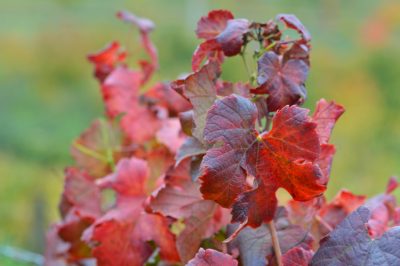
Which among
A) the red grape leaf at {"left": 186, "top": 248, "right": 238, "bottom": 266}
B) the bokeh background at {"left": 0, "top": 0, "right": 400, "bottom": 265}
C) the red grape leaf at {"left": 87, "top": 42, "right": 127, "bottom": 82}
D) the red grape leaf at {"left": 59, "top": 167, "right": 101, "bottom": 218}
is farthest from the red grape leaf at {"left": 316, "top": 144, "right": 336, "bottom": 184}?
the bokeh background at {"left": 0, "top": 0, "right": 400, "bottom": 265}

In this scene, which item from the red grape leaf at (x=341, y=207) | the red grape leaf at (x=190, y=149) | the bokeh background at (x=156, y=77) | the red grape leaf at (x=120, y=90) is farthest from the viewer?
the bokeh background at (x=156, y=77)

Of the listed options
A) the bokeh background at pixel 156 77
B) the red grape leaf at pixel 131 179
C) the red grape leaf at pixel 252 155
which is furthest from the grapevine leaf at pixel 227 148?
the bokeh background at pixel 156 77

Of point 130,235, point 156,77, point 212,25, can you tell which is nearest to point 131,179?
point 130,235

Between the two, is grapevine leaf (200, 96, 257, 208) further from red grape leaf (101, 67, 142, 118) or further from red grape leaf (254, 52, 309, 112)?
red grape leaf (101, 67, 142, 118)

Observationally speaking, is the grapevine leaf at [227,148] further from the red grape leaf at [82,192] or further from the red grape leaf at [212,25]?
the red grape leaf at [82,192]

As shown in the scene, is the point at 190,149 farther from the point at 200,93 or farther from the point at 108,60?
the point at 108,60

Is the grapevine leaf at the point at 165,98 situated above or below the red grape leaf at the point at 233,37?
below

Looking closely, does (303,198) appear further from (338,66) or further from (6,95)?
(338,66)
